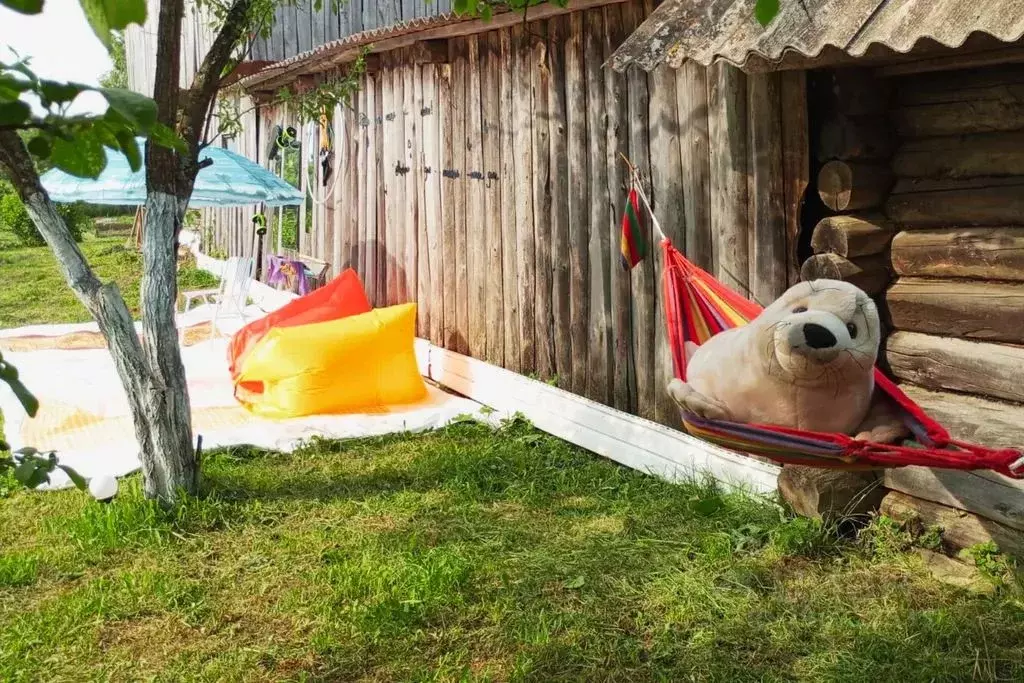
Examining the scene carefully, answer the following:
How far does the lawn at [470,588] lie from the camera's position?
3.52 meters

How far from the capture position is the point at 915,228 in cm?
425

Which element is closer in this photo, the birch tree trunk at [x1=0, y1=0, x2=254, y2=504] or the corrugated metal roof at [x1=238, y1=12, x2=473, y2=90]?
the birch tree trunk at [x1=0, y1=0, x2=254, y2=504]

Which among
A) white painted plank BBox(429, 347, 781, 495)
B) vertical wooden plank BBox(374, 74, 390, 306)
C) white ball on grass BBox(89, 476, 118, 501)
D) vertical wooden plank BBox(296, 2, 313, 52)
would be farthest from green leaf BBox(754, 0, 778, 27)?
vertical wooden plank BBox(296, 2, 313, 52)

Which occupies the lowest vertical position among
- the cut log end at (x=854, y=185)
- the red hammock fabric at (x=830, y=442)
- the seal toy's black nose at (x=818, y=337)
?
the red hammock fabric at (x=830, y=442)

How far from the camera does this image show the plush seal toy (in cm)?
309

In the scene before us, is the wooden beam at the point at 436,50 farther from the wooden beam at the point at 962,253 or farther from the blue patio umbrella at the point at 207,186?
the wooden beam at the point at 962,253

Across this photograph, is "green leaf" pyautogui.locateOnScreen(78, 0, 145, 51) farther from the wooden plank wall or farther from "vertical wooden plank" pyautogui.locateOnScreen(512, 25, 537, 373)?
"vertical wooden plank" pyautogui.locateOnScreen(512, 25, 537, 373)

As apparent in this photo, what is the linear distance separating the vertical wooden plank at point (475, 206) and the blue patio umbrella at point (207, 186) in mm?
2110

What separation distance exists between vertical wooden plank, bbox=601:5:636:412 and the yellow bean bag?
1.82 meters

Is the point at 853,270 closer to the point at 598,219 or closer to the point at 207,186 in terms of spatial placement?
Result: the point at 598,219

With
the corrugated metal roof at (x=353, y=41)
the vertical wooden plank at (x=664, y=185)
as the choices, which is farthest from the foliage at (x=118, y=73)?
the vertical wooden plank at (x=664, y=185)

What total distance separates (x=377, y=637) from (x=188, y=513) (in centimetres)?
Answer: 173

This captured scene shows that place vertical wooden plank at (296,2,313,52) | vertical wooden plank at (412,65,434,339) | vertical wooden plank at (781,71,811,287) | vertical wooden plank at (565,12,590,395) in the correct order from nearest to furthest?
vertical wooden plank at (781,71,811,287) → vertical wooden plank at (565,12,590,395) → vertical wooden plank at (412,65,434,339) → vertical wooden plank at (296,2,313,52)

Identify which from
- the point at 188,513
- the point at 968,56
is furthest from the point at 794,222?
the point at 188,513
